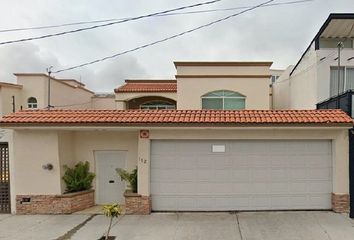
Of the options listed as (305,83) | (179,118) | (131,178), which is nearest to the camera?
(179,118)

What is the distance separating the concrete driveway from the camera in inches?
301

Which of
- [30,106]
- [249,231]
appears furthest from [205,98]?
[30,106]

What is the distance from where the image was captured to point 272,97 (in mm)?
23828

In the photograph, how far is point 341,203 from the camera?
927 cm

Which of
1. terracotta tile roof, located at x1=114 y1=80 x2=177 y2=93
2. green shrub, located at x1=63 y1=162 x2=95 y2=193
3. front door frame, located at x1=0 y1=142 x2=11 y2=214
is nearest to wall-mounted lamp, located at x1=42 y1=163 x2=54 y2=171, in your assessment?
green shrub, located at x1=63 y1=162 x2=95 y2=193

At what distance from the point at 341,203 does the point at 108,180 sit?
773 cm

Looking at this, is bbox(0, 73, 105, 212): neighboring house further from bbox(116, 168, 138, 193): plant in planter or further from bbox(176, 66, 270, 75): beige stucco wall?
bbox(116, 168, 138, 193): plant in planter

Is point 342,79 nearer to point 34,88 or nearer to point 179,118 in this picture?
point 179,118

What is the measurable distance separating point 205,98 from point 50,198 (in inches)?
429

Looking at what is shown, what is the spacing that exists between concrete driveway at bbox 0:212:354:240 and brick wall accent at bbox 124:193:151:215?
345 millimetres

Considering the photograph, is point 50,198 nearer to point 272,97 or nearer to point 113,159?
point 113,159

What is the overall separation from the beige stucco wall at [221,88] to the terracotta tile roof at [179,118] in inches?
311

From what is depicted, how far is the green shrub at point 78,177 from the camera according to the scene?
10.2 metres

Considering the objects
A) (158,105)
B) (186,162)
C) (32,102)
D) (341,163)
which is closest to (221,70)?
(186,162)
